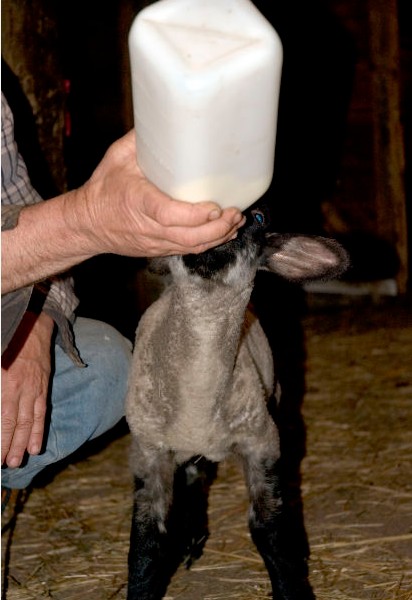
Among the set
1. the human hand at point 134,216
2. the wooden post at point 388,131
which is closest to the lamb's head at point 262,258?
the human hand at point 134,216

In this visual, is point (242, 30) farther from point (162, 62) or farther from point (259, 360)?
point (259, 360)

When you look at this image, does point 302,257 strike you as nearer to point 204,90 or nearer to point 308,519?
point 204,90

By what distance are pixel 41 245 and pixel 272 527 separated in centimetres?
109

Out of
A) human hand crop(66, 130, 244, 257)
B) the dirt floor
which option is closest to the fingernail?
human hand crop(66, 130, 244, 257)

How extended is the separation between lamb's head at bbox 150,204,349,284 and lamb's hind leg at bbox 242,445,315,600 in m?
0.54

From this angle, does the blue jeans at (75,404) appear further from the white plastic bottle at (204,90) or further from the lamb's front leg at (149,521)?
the white plastic bottle at (204,90)

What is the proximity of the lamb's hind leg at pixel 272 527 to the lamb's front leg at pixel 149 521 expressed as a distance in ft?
0.80

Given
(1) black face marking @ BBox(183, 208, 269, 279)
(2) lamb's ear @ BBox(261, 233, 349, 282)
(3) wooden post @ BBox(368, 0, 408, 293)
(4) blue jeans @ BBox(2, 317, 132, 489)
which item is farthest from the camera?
(3) wooden post @ BBox(368, 0, 408, 293)

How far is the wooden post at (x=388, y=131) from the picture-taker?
274 inches

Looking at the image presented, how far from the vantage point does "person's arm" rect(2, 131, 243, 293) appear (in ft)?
6.17

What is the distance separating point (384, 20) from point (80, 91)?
10.8 ft

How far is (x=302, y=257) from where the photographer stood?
263 cm

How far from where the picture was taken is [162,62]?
5.45 ft

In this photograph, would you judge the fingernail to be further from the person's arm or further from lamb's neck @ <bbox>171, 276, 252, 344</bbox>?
lamb's neck @ <bbox>171, 276, 252, 344</bbox>
